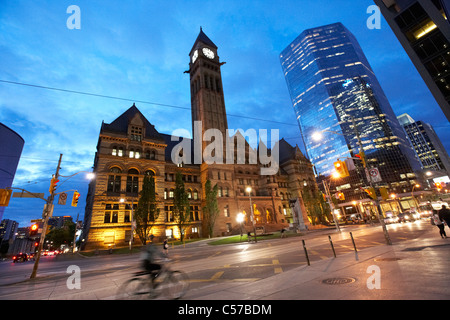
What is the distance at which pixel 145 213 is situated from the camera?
33.4 metres

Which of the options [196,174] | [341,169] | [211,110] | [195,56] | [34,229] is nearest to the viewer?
[341,169]

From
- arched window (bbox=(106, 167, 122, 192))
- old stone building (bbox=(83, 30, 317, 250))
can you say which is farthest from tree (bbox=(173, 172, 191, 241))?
arched window (bbox=(106, 167, 122, 192))

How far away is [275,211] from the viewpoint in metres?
51.8

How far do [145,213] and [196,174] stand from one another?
58.6 feet

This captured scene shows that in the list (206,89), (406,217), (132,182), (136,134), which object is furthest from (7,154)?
(406,217)

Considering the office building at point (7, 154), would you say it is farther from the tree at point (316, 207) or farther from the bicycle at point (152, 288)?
the tree at point (316, 207)

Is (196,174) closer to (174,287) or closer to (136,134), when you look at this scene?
(136,134)

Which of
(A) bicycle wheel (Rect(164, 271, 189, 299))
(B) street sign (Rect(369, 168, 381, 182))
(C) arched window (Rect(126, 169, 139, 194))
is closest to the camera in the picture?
(A) bicycle wheel (Rect(164, 271, 189, 299))

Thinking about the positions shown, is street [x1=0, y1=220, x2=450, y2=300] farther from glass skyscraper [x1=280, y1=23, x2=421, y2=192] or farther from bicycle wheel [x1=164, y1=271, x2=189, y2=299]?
Answer: glass skyscraper [x1=280, y1=23, x2=421, y2=192]

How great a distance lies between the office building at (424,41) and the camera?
26094 mm

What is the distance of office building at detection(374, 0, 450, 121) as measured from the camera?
26094mm

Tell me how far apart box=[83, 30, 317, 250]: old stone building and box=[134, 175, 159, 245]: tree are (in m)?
1.62
